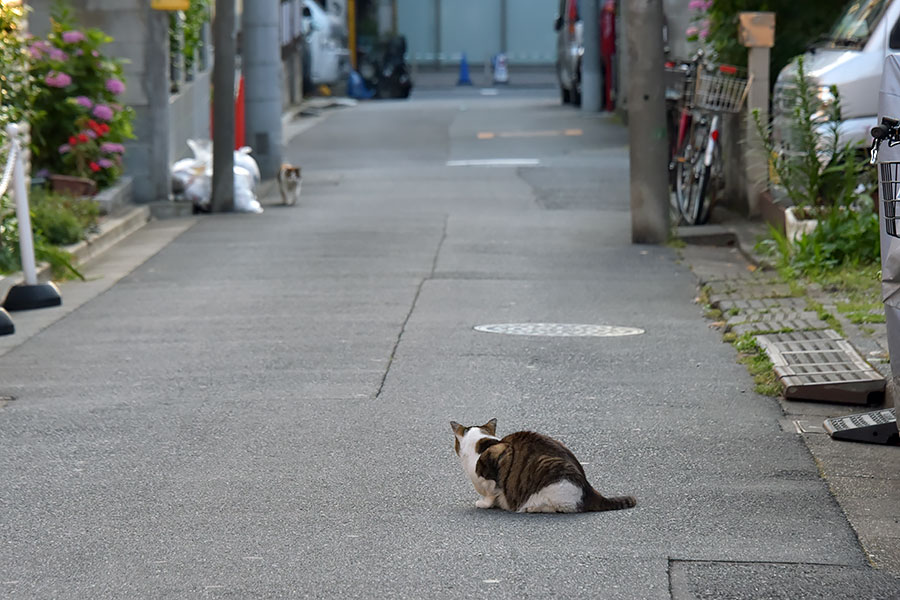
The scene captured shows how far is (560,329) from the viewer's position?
31.1 feet

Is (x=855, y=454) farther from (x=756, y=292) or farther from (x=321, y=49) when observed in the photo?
(x=321, y=49)

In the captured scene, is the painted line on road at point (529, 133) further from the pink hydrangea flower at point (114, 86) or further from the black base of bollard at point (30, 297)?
the black base of bollard at point (30, 297)

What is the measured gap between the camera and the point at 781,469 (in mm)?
6031

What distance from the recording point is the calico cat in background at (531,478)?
5.29 m

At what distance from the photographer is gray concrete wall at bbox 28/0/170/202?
56.1 ft

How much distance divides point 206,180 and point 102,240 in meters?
3.63

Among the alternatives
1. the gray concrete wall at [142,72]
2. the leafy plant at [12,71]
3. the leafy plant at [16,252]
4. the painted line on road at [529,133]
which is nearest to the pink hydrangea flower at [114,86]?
the gray concrete wall at [142,72]

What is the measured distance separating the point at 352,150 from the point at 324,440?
18.4 meters

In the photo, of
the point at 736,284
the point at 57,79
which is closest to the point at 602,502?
the point at 736,284

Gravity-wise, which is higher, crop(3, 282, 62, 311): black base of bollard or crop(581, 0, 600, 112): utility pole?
crop(581, 0, 600, 112): utility pole

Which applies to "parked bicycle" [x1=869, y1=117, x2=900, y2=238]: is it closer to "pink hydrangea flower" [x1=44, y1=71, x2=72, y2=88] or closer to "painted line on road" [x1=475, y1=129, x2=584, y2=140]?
"pink hydrangea flower" [x1=44, y1=71, x2=72, y2=88]

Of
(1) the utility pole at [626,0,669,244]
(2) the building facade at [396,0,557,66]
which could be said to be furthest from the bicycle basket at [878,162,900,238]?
(2) the building facade at [396,0,557,66]

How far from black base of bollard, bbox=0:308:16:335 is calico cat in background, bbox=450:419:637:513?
5.13m

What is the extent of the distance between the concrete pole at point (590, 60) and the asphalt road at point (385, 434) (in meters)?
18.3
